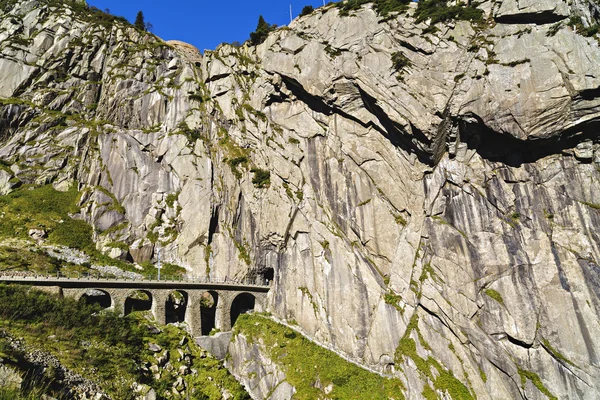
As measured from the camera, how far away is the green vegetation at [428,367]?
31.9 meters

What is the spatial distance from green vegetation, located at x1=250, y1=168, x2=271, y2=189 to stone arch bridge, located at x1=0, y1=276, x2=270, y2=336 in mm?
15013

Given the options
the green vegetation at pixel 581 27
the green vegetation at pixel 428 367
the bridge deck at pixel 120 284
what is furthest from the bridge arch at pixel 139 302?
the green vegetation at pixel 581 27

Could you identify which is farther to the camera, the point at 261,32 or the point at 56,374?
the point at 261,32

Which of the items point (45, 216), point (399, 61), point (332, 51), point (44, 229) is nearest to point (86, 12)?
point (45, 216)

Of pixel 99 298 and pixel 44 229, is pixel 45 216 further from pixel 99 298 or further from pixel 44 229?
pixel 99 298

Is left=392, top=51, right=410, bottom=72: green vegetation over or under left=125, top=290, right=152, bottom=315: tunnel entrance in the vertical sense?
over

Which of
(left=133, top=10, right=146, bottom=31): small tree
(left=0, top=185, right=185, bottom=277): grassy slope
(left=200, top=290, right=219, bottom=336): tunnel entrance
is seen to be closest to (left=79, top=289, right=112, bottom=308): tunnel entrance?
(left=0, top=185, right=185, bottom=277): grassy slope

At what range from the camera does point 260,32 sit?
58.4 m

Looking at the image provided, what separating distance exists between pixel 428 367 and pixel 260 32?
57101 millimetres

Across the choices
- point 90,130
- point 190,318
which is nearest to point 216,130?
point 90,130

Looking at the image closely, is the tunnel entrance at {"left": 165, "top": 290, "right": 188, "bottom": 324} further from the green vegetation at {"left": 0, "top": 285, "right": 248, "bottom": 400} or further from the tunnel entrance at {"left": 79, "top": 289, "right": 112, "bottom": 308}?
the tunnel entrance at {"left": 79, "top": 289, "right": 112, "bottom": 308}

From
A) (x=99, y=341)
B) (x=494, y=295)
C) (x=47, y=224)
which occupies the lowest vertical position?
(x=99, y=341)

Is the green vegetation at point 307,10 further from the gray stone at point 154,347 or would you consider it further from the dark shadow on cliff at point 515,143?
the gray stone at point 154,347

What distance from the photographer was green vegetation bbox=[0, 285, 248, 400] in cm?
2389
